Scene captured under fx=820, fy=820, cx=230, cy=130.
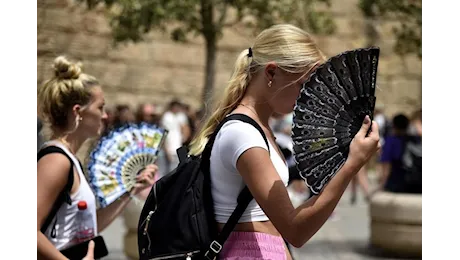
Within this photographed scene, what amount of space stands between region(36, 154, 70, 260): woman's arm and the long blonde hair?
2.28 ft

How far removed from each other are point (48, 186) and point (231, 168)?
962 mm

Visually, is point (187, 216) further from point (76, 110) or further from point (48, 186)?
point (76, 110)

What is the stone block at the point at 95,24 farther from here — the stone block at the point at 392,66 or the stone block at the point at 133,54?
the stone block at the point at 392,66

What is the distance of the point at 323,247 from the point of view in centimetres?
1033

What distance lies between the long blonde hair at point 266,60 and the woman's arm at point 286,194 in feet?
0.97

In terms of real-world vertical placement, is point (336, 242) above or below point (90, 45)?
below

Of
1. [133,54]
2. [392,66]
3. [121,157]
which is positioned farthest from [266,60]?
[392,66]

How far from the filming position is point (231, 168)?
2.77 m

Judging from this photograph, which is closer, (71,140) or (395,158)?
(71,140)

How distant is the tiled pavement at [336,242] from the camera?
9.73 meters

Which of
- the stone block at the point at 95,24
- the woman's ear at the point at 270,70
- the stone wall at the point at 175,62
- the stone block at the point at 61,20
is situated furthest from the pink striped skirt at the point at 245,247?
the stone block at the point at 95,24
